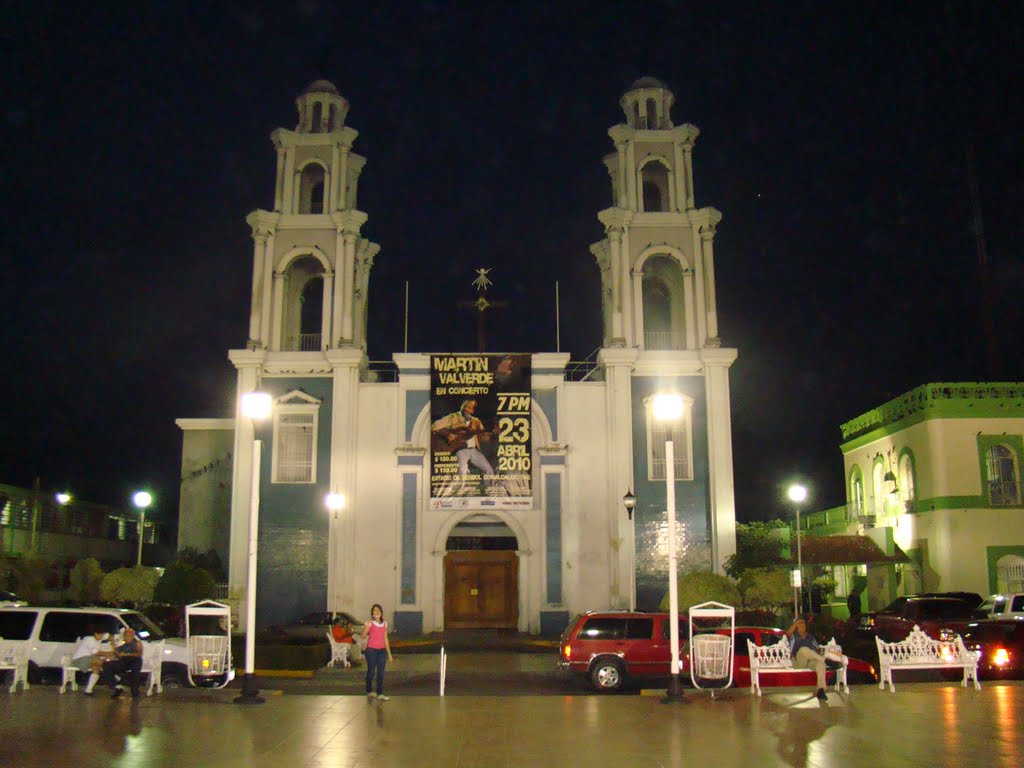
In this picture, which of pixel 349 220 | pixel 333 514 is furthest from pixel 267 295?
pixel 333 514

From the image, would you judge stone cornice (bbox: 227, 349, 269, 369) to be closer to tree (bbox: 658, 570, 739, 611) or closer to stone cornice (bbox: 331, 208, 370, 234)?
stone cornice (bbox: 331, 208, 370, 234)

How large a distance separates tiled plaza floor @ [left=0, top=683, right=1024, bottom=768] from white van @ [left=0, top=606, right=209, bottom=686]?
8.32 ft

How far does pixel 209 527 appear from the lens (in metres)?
37.3

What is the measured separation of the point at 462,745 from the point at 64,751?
460cm

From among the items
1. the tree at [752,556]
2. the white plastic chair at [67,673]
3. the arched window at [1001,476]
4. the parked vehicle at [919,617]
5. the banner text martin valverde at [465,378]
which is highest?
the banner text martin valverde at [465,378]

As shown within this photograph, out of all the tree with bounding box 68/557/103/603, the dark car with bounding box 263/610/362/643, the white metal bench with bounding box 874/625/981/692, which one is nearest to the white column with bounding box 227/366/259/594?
the dark car with bounding box 263/610/362/643

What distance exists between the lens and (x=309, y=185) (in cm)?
3734

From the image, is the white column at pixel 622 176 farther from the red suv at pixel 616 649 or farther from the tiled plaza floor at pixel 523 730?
the tiled plaza floor at pixel 523 730

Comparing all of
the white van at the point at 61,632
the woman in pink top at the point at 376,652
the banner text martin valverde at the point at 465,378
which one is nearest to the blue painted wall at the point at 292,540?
the banner text martin valverde at the point at 465,378

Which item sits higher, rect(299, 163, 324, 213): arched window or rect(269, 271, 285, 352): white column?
rect(299, 163, 324, 213): arched window

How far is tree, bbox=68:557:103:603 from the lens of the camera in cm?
3122

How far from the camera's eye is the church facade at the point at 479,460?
32.3m

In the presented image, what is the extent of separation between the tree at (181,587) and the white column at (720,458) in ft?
52.8

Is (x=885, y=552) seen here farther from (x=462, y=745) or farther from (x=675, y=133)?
(x=462, y=745)
